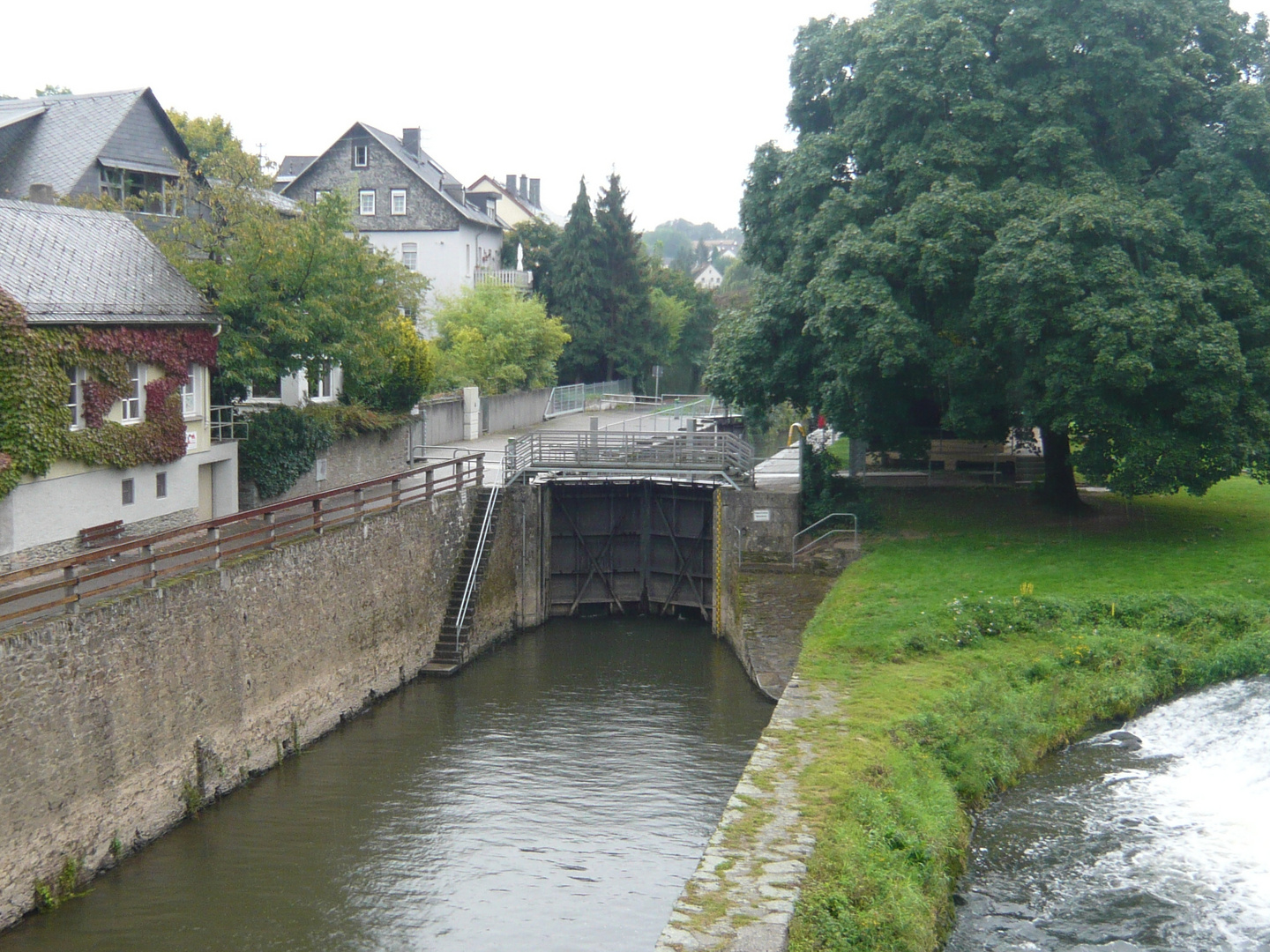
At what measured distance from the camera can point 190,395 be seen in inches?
849

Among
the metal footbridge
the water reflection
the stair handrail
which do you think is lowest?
the water reflection

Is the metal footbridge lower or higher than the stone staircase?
higher

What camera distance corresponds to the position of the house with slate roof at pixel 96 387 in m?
17.0

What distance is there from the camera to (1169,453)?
66.7ft

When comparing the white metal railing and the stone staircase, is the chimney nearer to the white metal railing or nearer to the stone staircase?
the white metal railing

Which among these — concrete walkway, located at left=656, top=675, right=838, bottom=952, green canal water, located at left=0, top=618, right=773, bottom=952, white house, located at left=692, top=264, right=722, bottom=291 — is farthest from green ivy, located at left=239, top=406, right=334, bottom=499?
white house, located at left=692, top=264, right=722, bottom=291

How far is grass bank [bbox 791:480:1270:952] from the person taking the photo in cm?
1178

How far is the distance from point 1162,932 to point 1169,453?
34.7 ft

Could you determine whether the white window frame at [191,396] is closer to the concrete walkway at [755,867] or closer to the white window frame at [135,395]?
the white window frame at [135,395]

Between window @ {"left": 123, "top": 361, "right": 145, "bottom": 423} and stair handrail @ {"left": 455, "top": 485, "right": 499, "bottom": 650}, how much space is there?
7064mm

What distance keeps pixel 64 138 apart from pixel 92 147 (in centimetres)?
125

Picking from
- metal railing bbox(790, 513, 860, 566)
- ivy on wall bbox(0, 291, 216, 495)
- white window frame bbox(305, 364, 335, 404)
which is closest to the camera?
ivy on wall bbox(0, 291, 216, 495)

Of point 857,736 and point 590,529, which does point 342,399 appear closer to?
point 590,529

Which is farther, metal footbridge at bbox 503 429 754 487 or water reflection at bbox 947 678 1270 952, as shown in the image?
metal footbridge at bbox 503 429 754 487
